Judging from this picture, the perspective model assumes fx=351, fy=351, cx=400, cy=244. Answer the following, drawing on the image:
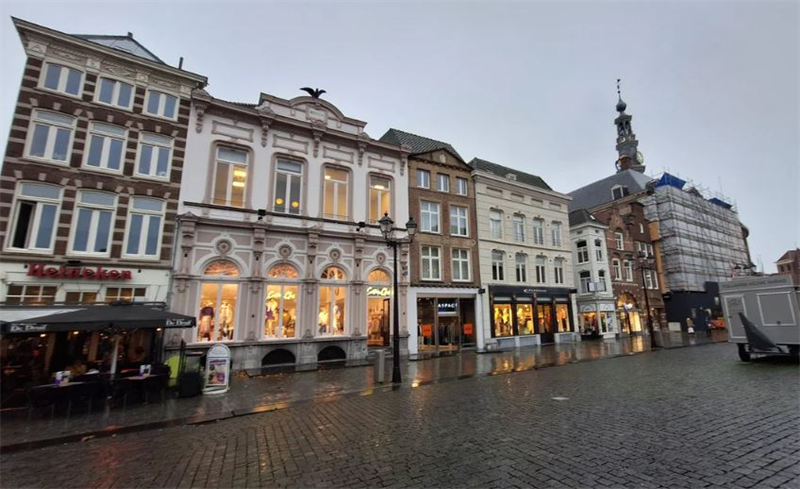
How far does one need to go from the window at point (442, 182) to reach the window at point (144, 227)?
53.7 feet

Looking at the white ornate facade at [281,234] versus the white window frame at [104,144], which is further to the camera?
the white ornate facade at [281,234]

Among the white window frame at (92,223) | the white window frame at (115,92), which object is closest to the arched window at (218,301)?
the white window frame at (92,223)

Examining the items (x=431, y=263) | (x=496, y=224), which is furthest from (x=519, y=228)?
(x=431, y=263)

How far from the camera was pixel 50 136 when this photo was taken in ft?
47.0

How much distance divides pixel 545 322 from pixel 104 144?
96.8 ft

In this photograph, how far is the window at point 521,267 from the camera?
27656mm

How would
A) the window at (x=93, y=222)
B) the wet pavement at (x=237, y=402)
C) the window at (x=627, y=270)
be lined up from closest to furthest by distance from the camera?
1. the wet pavement at (x=237, y=402)
2. the window at (x=93, y=222)
3. the window at (x=627, y=270)

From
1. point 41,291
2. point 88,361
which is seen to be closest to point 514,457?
point 88,361

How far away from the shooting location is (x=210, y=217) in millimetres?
16859

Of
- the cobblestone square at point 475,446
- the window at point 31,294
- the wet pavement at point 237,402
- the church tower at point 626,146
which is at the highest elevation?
the church tower at point 626,146

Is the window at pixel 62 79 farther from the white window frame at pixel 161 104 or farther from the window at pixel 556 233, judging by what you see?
the window at pixel 556 233

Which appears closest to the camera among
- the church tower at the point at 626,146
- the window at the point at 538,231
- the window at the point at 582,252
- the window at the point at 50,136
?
the window at the point at 50,136

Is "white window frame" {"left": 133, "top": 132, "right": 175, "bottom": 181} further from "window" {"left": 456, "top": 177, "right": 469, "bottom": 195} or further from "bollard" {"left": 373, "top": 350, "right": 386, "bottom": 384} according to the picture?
"window" {"left": 456, "top": 177, "right": 469, "bottom": 195}

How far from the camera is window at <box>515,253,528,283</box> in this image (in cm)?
2766
